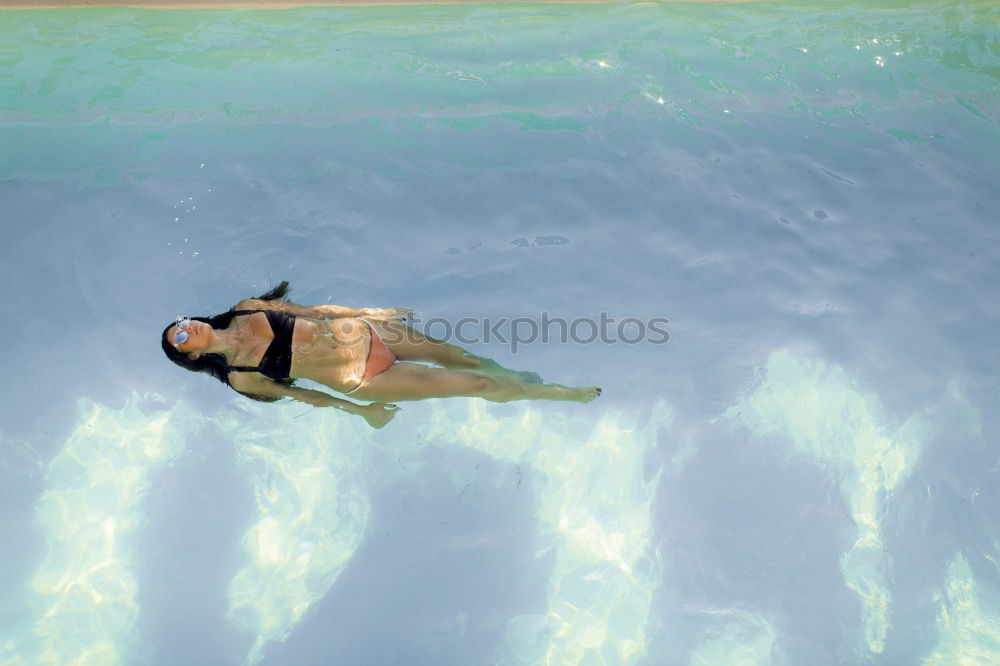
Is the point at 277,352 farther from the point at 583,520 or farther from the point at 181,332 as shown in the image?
the point at 583,520

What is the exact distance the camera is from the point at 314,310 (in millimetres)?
4121

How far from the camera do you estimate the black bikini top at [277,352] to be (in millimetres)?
3787

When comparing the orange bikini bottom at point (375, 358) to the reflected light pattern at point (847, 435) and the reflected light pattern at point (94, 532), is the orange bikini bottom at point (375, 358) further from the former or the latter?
the reflected light pattern at point (847, 435)

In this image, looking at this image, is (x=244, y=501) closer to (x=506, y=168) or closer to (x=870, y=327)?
(x=506, y=168)

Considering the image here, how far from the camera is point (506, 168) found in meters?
5.60

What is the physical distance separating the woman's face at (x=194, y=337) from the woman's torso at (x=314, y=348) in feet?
0.77

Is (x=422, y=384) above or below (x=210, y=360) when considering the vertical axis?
below

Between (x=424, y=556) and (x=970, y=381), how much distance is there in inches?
143

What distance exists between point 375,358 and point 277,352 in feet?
1.62

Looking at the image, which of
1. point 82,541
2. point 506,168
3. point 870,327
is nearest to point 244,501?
point 82,541

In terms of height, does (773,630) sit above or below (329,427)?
below

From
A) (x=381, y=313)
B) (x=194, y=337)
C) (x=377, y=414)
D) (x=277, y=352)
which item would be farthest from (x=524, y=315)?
(x=194, y=337)

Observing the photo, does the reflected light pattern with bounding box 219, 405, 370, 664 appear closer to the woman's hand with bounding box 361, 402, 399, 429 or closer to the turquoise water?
the turquoise water

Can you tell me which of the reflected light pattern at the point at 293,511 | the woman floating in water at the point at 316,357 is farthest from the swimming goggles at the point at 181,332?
the reflected light pattern at the point at 293,511
